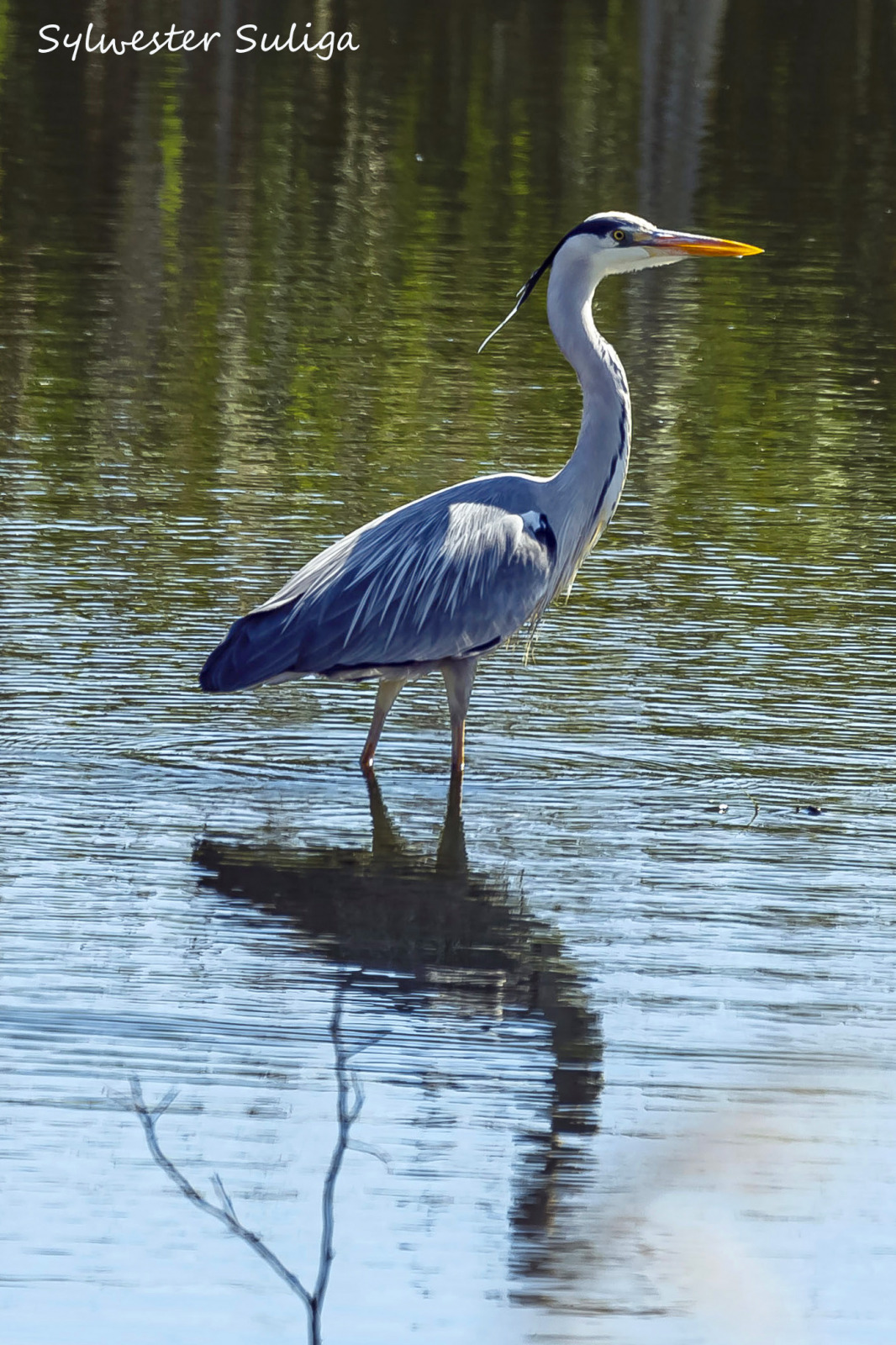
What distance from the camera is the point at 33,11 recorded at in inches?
1652

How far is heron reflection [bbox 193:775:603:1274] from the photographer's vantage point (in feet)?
17.4

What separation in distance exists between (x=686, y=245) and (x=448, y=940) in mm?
3147

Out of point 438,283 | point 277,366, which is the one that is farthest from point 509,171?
point 277,366

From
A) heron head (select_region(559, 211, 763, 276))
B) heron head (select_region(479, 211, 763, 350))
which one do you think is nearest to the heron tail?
heron head (select_region(479, 211, 763, 350))

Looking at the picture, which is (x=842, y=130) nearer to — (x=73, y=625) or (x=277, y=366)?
(x=277, y=366)

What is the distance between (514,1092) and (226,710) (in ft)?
11.5

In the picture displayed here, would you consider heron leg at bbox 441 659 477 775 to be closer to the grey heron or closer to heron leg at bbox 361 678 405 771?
the grey heron

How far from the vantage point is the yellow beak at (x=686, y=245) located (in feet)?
27.5

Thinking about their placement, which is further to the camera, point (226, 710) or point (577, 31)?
point (577, 31)

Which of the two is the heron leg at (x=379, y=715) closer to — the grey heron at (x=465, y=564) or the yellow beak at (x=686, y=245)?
the grey heron at (x=465, y=564)

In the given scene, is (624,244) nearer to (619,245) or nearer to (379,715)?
(619,245)

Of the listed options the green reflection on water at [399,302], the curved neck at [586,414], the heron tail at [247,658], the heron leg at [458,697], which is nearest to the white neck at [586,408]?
the curved neck at [586,414]

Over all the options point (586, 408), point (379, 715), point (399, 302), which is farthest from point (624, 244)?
point (399, 302)

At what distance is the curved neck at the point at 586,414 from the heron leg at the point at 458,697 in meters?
0.65
